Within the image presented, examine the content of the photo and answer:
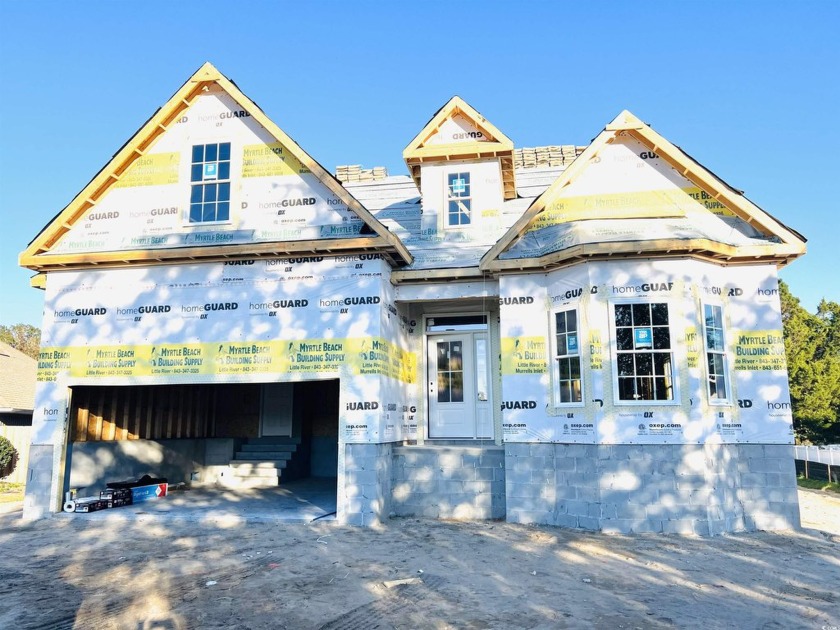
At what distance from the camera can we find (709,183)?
11.1 metres

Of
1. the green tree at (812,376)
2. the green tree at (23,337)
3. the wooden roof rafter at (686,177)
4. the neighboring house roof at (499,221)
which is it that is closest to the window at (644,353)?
the neighboring house roof at (499,221)

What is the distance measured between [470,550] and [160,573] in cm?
405

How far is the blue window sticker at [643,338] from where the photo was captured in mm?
10000

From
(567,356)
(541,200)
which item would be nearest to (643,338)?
(567,356)

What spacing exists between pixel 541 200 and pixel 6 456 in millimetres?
17420

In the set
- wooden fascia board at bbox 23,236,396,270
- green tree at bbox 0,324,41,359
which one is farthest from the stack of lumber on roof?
green tree at bbox 0,324,41,359

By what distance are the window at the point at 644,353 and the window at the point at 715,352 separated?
0.82 m

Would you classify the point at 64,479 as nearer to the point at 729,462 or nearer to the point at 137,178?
the point at 137,178

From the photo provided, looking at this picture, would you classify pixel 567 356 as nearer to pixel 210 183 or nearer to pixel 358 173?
pixel 210 183

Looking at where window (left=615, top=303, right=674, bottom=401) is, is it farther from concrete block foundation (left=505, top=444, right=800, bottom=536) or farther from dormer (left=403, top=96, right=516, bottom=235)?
dormer (left=403, top=96, right=516, bottom=235)

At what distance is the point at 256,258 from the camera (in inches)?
447

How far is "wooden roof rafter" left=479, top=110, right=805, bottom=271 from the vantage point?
419 inches

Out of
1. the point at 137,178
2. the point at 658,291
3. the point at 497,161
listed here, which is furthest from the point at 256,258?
the point at 658,291

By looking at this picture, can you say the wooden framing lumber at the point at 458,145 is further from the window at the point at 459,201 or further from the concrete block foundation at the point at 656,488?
the concrete block foundation at the point at 656,488
